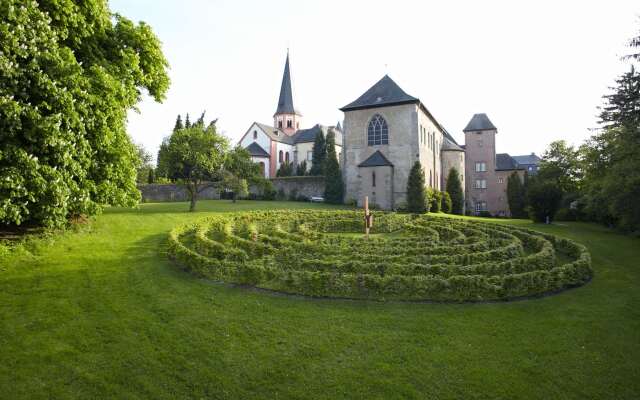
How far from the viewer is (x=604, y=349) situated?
7.45m

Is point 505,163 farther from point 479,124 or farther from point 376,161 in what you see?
point 376,161

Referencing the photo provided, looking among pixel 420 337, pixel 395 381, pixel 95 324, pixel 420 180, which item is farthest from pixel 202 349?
pixel 420 180

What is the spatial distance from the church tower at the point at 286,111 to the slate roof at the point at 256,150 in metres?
12.4

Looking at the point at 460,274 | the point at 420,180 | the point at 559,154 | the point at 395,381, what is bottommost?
the point at 395,381

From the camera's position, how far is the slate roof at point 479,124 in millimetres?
57559

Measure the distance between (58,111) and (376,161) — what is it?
102ft

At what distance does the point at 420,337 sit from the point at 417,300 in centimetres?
218

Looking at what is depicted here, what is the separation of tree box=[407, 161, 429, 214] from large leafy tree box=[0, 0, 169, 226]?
2666cm

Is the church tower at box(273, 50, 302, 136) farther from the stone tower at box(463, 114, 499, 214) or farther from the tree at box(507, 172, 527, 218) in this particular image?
the tree at box(507, 172, 527, 218)

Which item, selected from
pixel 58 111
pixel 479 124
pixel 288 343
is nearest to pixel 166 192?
pixel 58 111

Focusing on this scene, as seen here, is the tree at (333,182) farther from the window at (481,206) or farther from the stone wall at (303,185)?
the window at (481,206)

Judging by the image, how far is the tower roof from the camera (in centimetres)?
8088

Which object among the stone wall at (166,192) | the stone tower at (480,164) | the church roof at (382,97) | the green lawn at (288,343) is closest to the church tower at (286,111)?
the stone tower at (480,164)

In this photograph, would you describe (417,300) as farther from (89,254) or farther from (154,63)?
(154,63)
